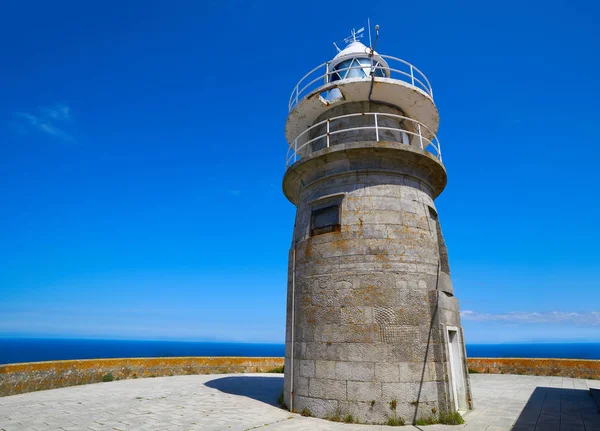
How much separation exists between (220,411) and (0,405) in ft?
20.5

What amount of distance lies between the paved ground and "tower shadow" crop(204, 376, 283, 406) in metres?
0.03

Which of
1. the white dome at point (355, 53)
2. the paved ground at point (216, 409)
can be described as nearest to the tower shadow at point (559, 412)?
the paved ground at point (216, 409)

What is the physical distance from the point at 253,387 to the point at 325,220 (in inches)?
292

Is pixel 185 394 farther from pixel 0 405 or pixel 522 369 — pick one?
pixel 522 369

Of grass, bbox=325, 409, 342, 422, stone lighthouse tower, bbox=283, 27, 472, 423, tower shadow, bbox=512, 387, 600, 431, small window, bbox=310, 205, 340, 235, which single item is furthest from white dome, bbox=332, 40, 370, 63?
tower shadow, bbox=512, 387, 600, 431

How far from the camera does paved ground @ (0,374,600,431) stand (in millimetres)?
8008

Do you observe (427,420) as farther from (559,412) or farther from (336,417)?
(559,412)

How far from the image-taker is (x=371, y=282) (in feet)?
29.5

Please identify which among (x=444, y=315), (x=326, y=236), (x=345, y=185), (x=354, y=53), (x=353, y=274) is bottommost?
(x=444, y=315)

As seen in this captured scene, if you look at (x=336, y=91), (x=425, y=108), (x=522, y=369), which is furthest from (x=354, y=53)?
(x=522, y=369)

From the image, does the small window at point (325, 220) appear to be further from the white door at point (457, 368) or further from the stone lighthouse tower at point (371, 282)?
the white door at point (457, 368)

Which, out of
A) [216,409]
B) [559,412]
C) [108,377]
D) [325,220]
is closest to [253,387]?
[216,409]

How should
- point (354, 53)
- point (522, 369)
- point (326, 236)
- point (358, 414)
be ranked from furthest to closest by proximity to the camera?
1. point (522, 369)
2. point (354, 53)
3. point (326, 236)
4. point (358, 414)

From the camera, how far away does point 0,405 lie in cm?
1009
